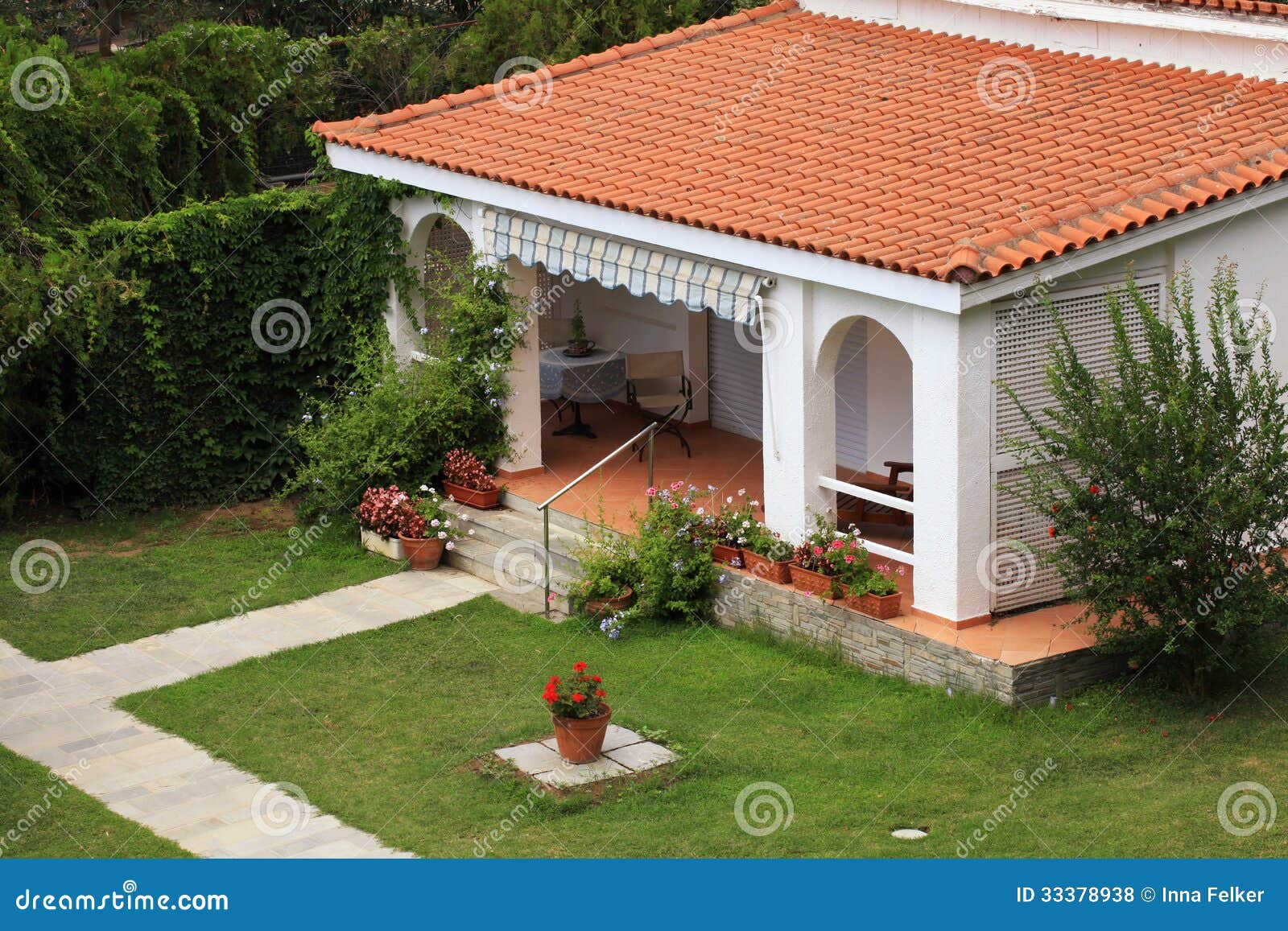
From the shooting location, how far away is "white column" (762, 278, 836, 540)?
563 inches

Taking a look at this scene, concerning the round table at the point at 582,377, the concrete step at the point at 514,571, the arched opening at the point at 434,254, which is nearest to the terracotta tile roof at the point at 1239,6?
the round table at the point at 582,377

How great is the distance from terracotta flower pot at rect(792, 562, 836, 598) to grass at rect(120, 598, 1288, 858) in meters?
0.55

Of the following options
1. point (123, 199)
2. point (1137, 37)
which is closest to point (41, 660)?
point (123, 199)

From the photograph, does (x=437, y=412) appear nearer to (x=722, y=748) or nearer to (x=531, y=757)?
(x=531, y=757)

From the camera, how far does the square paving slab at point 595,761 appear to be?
12062 millimetres

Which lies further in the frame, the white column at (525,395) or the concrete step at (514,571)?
the white column at (525,395)

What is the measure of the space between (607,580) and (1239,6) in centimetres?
794

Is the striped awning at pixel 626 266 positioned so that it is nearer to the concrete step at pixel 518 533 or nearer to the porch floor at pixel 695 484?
the porch floor at pixel 695 484

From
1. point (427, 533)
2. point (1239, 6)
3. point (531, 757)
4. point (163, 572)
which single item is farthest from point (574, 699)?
point (1239, 6)

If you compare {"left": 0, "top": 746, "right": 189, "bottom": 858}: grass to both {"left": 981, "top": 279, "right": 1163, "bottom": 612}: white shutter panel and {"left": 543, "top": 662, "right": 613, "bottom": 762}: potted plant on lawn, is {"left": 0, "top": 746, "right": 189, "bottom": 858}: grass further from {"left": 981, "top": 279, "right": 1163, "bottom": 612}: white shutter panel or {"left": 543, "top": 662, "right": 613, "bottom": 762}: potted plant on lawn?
{"left": 981, "top": 279, "right": 1163, "bottom": 612}: white shutter panel

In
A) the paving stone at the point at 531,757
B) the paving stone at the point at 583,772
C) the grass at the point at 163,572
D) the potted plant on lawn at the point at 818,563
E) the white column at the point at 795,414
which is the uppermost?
the white column at the point at 795,414

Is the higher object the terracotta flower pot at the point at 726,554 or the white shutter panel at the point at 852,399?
the white shutter panel at the point at 852,399

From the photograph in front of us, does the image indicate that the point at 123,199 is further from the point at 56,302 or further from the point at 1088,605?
the point at 1088,605

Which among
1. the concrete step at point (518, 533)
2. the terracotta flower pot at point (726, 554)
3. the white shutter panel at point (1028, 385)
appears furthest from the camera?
the concrete step at point (518, 533)
